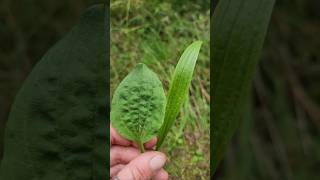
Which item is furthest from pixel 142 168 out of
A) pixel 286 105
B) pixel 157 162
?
pixel 286 105

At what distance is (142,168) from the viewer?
35cm

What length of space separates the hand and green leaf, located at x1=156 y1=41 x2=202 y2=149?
0.01 m

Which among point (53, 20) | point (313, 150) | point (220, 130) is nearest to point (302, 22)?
point (313, 150)

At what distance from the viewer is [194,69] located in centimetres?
37

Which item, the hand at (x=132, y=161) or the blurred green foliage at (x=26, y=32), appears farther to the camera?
the blurred green foliage at (x=26, y=32)

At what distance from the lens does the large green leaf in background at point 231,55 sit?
1.26ft

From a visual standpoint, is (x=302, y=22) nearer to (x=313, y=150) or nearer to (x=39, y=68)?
(x=313, y=150)

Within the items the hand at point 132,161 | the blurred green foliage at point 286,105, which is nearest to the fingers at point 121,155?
the hand at point 132,161

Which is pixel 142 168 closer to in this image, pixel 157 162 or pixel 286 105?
pixel 157 162

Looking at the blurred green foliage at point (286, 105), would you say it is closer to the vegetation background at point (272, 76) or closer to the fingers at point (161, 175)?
the vegetation background at point (272, 76)

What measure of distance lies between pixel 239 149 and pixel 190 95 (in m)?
0.51

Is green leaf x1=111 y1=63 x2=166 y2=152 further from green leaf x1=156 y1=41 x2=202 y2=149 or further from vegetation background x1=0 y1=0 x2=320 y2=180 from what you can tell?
vegetation background x1=0 y1=0 x2=320 y2=180

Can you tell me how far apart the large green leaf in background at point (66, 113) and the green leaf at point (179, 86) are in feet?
0.12

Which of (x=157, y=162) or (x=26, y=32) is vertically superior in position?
(x=26, y=32)
